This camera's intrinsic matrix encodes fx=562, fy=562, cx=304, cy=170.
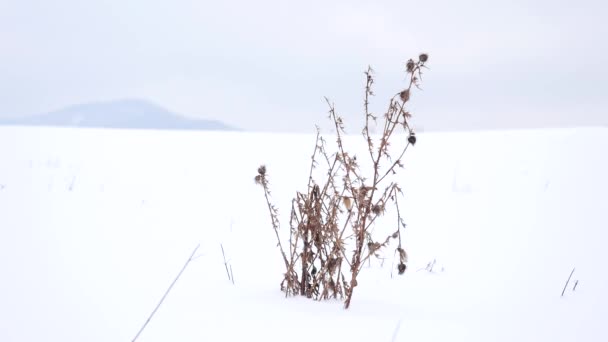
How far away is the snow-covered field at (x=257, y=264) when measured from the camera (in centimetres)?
177

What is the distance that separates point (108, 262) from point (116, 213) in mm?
1539

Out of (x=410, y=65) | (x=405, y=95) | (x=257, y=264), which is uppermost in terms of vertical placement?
(x=410, y=65)

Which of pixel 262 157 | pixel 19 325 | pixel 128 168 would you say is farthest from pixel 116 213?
pixel 262 157

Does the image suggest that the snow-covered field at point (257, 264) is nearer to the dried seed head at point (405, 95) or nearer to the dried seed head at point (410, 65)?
the dried seed head at point (405, 95)

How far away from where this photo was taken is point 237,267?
280 centimetres

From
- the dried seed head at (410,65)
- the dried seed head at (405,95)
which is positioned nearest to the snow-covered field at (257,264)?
the dried seed head at (405,95)

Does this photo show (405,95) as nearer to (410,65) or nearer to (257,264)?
(410,65)

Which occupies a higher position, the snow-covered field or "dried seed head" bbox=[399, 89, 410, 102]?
"dried seed head" bbox=[399, 89, 410, 102]

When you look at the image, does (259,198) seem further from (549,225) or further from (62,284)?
(62,284)

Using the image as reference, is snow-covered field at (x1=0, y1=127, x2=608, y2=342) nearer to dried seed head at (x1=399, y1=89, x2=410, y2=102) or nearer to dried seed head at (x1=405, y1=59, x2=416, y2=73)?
dried seed head at (x1=399, y1=89, x2=410, y2=102)

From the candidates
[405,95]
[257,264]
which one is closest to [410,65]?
[405,95]

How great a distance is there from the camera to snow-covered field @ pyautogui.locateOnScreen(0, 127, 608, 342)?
1.77 metres

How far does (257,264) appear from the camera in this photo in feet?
9.66

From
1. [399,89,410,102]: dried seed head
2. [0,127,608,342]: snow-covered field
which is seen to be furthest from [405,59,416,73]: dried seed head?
[0,127,608,342]: snow-covered field
